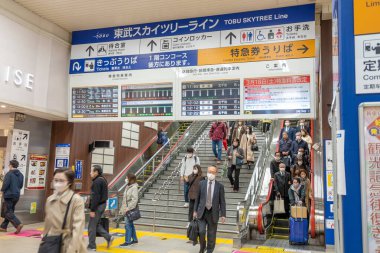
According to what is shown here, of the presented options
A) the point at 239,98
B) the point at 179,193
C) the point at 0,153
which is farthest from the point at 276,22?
the point at 0,153

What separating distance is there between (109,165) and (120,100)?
5267 mm

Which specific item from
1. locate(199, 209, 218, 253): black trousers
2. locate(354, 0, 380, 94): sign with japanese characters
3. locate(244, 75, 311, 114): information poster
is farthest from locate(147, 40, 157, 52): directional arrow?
locate(354, 0, 380, 94): sign with japanese characters

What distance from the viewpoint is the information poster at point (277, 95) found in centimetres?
627

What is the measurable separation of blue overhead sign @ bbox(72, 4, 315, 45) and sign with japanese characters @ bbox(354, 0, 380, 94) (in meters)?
4.27

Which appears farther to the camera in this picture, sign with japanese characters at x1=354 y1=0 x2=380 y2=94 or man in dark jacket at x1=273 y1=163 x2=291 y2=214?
man in dark jacket at x1=273 y1=163 x2=291 y2=214

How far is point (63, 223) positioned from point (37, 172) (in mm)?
6148

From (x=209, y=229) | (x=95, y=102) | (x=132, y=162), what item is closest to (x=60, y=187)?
(x=209, y=229)

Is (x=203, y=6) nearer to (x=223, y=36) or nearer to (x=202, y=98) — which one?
(x=223, y=36)

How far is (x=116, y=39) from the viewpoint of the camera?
25.6 ft

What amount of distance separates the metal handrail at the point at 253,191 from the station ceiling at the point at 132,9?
12.8 ft

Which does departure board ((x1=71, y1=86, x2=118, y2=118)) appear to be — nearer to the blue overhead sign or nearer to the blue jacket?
the blue overhead sign

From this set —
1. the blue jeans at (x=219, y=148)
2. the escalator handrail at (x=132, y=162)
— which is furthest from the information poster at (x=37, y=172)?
the blue jeans at (x=219, y=148)

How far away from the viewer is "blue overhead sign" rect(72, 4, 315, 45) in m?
6.68

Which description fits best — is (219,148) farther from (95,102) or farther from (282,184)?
(95,102)
